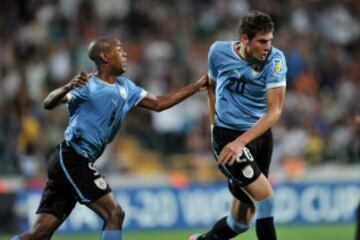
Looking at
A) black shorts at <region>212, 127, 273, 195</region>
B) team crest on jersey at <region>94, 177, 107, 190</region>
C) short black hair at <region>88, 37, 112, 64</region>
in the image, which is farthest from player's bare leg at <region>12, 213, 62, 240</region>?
black shorts at <region>212, 127, 273, 195</region>

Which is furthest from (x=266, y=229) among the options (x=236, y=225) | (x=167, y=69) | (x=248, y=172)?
(x=167, y=69)

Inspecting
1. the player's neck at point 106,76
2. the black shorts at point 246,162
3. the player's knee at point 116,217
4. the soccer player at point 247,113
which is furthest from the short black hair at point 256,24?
the player's knee at point 116,217

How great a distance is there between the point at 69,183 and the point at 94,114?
2.07ft

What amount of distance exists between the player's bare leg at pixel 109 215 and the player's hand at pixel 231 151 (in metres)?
0.97

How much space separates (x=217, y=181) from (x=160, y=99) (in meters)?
7.23

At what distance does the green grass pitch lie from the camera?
45.1 ft

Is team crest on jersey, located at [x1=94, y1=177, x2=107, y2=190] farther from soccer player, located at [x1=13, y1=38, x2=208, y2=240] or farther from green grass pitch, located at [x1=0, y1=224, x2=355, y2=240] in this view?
green grass pitch, located at [x1=0, y1=224, x2=355, y2=240]

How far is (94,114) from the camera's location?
8.51 metres

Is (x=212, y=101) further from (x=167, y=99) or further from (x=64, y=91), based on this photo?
(x=64, y=91)

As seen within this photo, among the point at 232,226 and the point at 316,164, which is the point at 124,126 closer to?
the point at 316,164

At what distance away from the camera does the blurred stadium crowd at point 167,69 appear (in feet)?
54.3

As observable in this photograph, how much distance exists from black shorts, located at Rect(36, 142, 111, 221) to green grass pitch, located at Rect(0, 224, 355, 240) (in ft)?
15.6

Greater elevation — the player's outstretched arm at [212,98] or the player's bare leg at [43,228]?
the player's outstretched arm at [212,98]

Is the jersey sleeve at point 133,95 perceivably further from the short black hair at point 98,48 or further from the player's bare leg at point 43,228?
the player's bare leg at point 43,228
